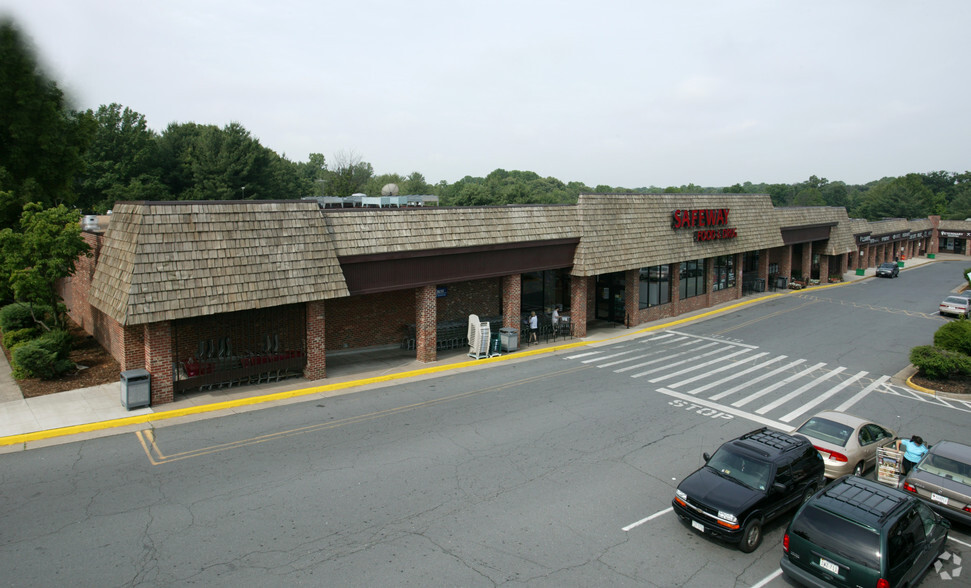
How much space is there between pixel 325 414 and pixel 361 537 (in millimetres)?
6527

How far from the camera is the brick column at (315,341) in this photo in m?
19.0

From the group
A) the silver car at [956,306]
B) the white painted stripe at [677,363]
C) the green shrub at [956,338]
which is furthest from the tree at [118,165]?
the silver car at [956,306]

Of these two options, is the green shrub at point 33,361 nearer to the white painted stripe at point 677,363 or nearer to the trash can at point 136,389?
the trash can at point 136,389

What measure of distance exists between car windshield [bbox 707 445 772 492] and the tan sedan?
9.79 ft

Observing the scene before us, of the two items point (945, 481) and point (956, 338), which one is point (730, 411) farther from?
point (956, 338)

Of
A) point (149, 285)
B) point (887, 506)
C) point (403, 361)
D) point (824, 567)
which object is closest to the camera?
point (824, 567)

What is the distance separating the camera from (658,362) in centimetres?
2352

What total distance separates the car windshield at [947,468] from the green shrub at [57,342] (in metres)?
23.9

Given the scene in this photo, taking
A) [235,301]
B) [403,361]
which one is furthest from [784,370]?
[235,301]

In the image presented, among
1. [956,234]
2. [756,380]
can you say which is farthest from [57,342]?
[956,234]

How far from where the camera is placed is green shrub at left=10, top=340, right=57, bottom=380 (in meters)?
17.5

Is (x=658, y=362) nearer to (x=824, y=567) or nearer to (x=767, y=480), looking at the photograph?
(x=767, y=480)

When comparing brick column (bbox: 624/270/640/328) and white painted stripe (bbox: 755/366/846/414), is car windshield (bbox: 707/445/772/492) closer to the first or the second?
white painted stripe (bbox: 755/366/846/414)

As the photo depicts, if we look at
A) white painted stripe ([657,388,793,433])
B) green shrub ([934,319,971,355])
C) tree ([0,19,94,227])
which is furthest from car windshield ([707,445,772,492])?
tree ([0,19,94,227])
